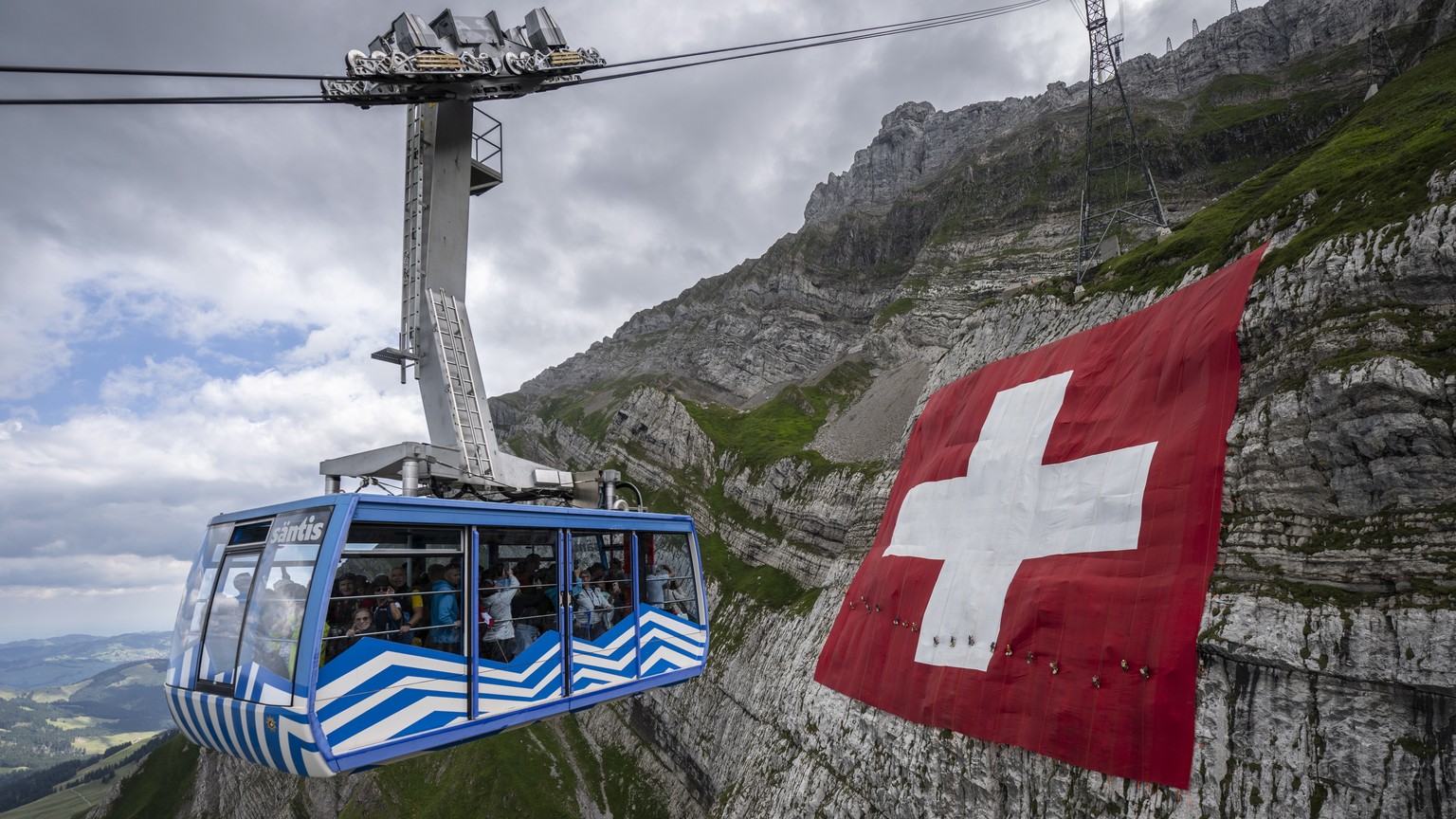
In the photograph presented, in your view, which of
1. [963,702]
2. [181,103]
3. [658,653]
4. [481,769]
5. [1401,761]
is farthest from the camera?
[481,769]

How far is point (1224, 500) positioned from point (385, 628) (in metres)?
20.2

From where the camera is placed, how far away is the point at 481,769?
6419 centimetres

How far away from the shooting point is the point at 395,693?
33.1 ft

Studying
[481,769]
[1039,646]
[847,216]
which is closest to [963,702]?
[1039,646]

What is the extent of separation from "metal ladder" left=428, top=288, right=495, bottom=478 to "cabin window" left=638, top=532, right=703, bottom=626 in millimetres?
3658

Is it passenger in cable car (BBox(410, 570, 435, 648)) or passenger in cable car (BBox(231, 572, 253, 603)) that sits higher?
passenger in cable car (BBox(231, 572, 253, 603))

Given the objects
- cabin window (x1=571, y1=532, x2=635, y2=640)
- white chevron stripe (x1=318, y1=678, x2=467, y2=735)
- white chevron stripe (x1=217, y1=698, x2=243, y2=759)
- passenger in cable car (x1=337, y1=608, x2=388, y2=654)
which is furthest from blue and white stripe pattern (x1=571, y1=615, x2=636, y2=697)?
white chevron stripe (x1=217, y1=698, x2=243, y2=759)

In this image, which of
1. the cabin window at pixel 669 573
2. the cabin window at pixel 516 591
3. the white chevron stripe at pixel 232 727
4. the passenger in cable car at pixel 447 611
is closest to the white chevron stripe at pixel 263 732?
the white chevron stripe at pixel 232 727

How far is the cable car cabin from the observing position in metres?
9.36

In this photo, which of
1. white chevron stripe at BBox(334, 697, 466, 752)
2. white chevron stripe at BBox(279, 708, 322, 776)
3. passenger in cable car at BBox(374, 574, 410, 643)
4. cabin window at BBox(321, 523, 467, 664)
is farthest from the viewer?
passenger in cable car at BBox(374, 574, 410, 643)

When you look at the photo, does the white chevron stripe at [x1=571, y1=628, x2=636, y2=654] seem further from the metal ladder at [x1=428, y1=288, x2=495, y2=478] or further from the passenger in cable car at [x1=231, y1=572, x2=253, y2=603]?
the passenger in cable car at [x1=231, y1=572, x2=253, y2=603]

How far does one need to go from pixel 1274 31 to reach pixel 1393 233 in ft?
506

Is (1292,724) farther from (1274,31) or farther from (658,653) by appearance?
(1274,31)

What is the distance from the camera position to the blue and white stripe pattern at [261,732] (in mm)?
9094
